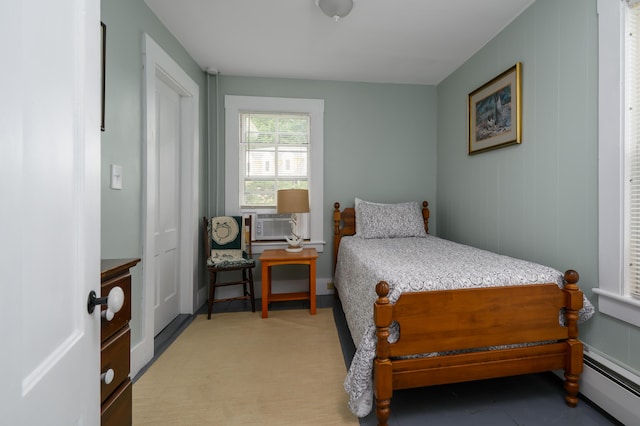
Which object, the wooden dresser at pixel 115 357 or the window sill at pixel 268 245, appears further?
the window sill at pixel 268 245

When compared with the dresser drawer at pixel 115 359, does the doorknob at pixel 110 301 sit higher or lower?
higher

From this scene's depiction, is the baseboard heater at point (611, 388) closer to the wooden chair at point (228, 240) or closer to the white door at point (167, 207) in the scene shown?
the wooden chair at point (228, 240)

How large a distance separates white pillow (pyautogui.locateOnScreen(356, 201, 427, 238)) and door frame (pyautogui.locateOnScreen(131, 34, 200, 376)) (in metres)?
1.78

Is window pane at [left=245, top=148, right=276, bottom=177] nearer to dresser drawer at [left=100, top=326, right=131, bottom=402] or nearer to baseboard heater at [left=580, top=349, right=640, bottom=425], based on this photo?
dresser drawer at [left=100, top=326, right=131, bottom=402]

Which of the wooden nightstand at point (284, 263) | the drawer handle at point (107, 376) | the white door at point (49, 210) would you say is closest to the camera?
the white door at point (49, 210)

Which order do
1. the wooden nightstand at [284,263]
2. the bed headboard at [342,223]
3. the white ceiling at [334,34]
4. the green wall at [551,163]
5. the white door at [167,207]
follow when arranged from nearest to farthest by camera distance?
1. the green wall at [551,163]
2. the white ceiling at [334,34]
3. the white door at [167,207]
4. the wooden nightstand at [284,263]
5. the bed headboard at [342,223]

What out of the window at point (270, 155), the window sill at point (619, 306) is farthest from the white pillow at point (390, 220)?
the window sill at point (619, 306)

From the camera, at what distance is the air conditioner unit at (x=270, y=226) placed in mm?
3361

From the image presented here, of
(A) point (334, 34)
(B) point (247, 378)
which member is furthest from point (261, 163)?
(B) point (247, 378)

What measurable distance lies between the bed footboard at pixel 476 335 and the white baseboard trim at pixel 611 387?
0.13 m

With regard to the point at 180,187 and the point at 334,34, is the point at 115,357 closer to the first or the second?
the point at 180,187

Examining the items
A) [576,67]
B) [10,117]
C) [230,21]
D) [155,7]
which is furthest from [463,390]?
[155,7]

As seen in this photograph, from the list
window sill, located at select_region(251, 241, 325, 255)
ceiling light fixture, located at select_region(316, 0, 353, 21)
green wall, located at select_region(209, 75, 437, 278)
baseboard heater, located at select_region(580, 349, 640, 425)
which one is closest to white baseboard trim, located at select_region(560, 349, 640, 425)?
baseboard heater, located at select_region(580, 349, 640, 425)

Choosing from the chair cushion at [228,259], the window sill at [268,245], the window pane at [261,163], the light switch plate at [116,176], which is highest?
the window pane at [261,163]
